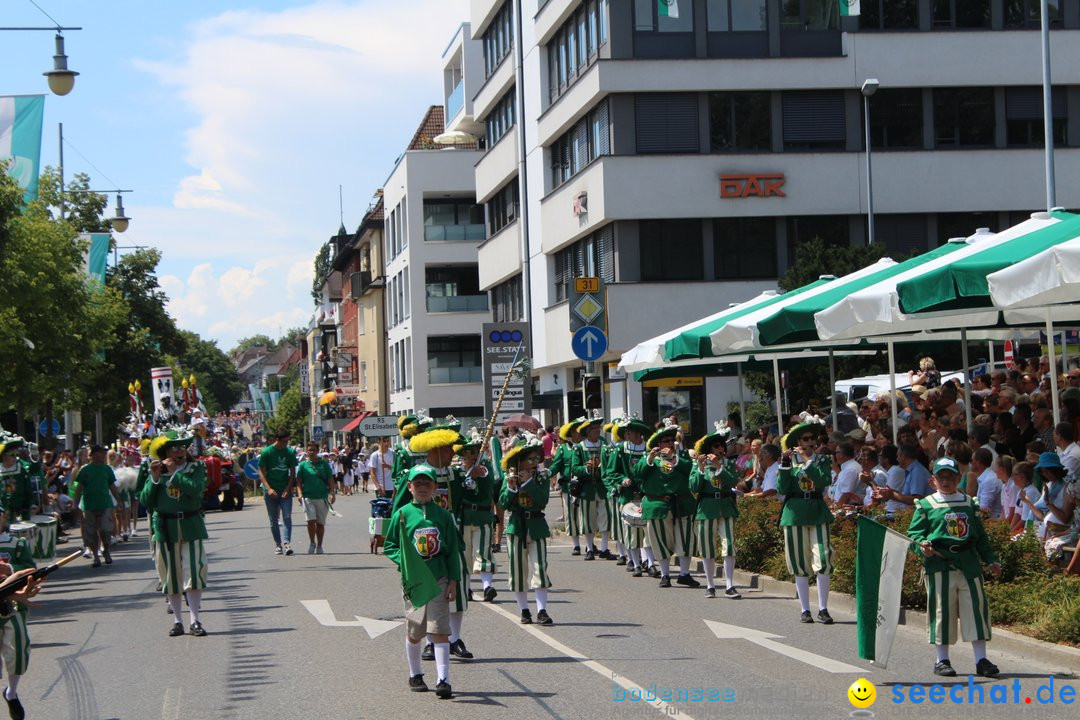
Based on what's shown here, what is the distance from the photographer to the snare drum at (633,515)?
17.0 m

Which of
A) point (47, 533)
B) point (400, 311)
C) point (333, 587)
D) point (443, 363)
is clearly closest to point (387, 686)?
point (333, 587)

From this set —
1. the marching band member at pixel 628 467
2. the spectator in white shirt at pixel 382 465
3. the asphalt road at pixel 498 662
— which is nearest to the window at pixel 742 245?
the spectator in white shirt at pixel 382 465

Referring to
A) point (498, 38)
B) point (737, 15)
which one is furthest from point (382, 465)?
point (498, 38)

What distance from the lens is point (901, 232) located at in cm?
3778

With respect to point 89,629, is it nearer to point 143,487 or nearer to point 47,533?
point 143,487

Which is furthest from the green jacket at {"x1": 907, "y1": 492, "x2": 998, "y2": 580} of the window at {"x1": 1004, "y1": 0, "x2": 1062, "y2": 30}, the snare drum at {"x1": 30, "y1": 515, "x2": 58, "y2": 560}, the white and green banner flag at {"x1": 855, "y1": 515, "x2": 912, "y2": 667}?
the window at {"x1": 1004, "y1": 0, "x2": 1062, "y2": 30}

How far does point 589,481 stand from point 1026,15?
77.9ft

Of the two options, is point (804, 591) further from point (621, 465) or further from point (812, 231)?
point (812, 231)

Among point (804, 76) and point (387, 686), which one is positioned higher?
point (804, 76)

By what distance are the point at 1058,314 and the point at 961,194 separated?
22.2 metres

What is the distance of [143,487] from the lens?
1399 cm

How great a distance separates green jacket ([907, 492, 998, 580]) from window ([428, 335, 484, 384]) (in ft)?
180

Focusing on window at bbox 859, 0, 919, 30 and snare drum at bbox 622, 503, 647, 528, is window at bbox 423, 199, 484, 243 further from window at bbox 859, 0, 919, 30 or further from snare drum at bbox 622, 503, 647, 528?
snare drum at bbox 622, 503, 647, 528

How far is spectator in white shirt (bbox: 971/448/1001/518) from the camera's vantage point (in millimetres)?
14281
